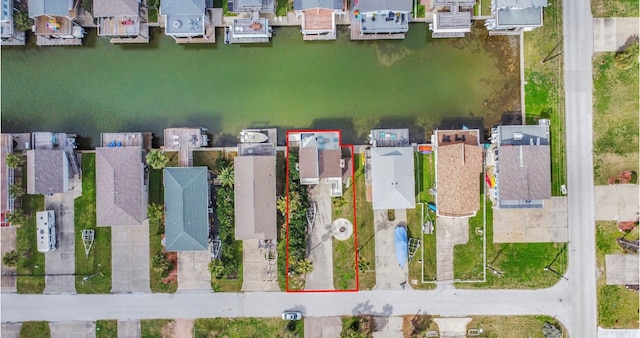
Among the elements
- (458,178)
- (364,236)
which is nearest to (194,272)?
(364,236)

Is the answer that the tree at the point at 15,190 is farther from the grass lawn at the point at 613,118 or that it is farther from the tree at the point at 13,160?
the grass lawn at the point at 613,118

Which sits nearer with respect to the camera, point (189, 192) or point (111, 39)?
point (189, 192)

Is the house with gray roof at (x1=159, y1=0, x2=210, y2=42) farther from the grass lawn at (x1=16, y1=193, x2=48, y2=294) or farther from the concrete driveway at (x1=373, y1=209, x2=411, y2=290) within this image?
the concrete driveway at (x1=373, y1=209, x2=411, y2=290)

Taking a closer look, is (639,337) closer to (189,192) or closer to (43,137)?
(189,192)

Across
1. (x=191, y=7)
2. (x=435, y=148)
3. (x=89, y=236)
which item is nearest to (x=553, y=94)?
(x=435, y=148)

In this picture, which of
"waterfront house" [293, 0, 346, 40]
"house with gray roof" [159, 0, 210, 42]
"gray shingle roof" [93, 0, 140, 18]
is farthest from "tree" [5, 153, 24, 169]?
"waterfront house" [293, 0, 346, 40]

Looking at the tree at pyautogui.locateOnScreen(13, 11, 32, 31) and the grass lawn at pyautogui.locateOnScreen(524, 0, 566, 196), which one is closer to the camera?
the tree at pyautogui.locateOnScreen(13, 11, 32, 31)
